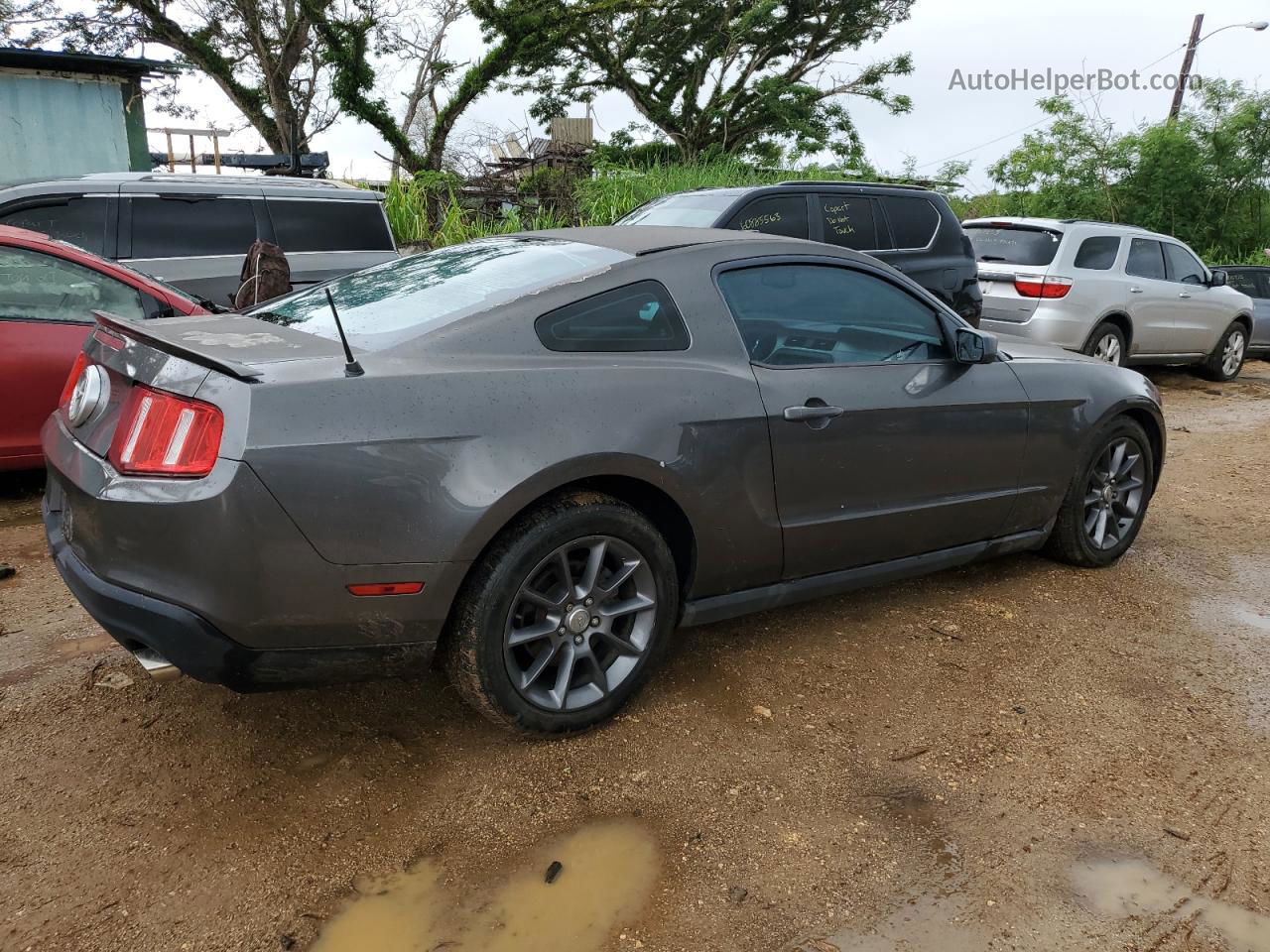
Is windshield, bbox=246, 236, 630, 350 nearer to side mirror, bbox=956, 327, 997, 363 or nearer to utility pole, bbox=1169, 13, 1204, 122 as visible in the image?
side mirror, bbox=956, 327, 997, 363

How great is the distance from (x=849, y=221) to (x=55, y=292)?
5529mm

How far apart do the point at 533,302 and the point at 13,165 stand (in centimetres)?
1455

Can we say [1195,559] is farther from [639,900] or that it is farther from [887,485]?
[639,900]

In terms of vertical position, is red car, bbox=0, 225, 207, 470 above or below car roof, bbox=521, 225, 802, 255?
below

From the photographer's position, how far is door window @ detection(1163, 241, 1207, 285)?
10.1 meters

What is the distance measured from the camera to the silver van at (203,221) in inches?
262

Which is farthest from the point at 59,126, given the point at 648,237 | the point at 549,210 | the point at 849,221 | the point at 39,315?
the point at 648,237

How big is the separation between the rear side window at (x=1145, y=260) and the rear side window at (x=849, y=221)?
344cm

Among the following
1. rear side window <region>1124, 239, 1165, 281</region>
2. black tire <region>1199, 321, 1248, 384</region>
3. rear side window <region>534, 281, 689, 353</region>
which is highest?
rear side window <region>1124, 239, 1165, 281</region>

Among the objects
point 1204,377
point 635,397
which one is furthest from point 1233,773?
point 1204,377

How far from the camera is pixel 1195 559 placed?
193 inches

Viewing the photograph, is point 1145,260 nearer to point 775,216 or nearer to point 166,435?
point 775,216

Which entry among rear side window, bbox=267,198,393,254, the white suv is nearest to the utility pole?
the white suv

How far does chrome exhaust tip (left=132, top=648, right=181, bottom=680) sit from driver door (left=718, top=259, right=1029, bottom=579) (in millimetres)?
1854
